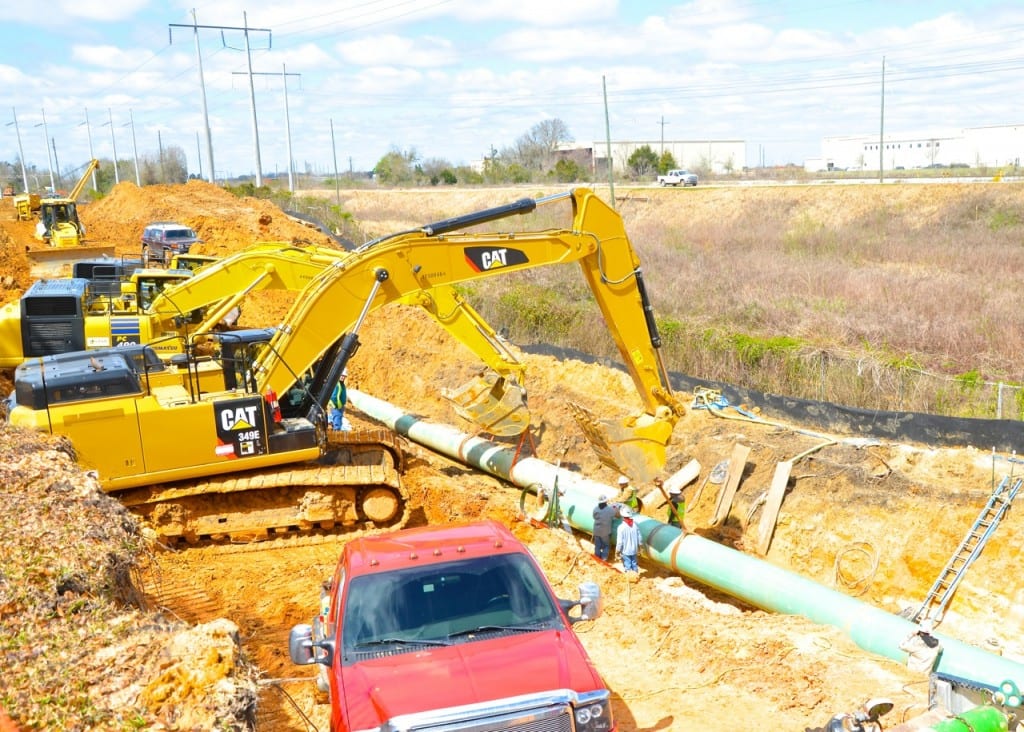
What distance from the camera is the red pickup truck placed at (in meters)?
5.32

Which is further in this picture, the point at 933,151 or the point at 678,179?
the point at 933,151

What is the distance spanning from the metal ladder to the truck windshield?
21.0 ft

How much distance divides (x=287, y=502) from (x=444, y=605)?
6.66 m

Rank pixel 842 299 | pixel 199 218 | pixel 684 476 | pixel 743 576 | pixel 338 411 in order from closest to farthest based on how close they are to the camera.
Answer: pixel 743 576 < pixel 684 476 < pixel 338 411 < pixel 842 299 < pixel 199 218

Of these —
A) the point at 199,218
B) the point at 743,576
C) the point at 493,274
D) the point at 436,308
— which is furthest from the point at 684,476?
the point at 199,218

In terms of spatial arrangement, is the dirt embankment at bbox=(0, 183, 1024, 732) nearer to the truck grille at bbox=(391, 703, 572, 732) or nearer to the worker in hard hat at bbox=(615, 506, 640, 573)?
the worker in hard hat at bbox=(615, 506, 640, 573)

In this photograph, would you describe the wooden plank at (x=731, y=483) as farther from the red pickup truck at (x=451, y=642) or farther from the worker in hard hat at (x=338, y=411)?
the red pickup truck at (x=451, y=642)

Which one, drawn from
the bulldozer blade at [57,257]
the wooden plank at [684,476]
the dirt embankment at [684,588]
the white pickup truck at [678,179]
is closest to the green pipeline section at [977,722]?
the dirt embankment at [684,588]

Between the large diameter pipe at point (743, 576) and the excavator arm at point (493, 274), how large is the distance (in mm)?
1027

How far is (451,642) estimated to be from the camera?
596cm

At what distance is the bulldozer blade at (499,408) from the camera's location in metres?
15.2

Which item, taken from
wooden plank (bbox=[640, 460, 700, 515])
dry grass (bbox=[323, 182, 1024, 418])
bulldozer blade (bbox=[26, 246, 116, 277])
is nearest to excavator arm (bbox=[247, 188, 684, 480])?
wooden plank (bbox=[640, 460, 700, 515])

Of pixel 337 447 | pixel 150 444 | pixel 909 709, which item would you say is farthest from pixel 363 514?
pixel 909 709

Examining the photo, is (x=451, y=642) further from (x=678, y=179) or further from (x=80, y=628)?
(x=678, y=179)
